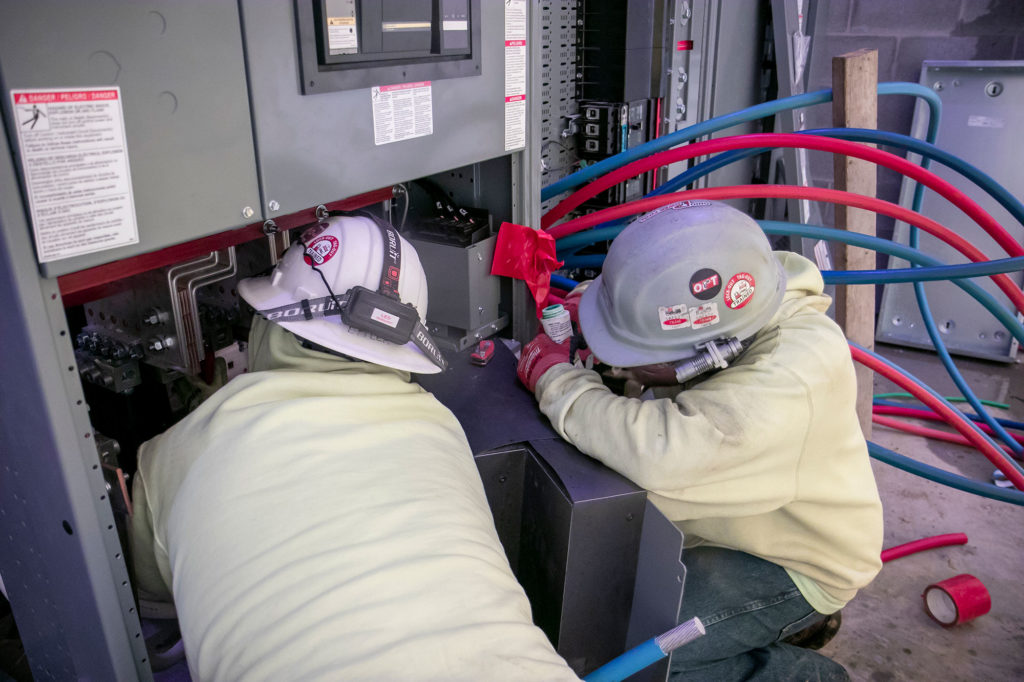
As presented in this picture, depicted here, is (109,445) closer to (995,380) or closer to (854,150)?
(854,150)

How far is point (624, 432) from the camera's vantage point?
4.18ft

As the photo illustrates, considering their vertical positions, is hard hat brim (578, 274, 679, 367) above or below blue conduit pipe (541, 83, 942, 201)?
below

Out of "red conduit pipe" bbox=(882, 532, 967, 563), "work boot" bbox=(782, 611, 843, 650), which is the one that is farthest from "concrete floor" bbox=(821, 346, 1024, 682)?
"work boot" bbox=(782, 611, 843, 650)

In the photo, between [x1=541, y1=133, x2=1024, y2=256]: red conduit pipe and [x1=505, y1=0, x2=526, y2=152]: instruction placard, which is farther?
[x1=541, y1=133, x2=1024, y2=256]: red conduit pipe

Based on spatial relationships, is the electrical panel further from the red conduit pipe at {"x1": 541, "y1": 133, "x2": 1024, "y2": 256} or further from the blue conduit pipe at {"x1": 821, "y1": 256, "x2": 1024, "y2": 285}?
the blue conduit pipe at {"x1": 821, "y1": 256, "x2": 1024, "y2": 285}

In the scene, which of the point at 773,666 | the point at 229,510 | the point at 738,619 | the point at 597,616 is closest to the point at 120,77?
the point at 229,510

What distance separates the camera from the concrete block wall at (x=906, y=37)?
3.18 metres

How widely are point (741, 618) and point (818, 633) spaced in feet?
1.25

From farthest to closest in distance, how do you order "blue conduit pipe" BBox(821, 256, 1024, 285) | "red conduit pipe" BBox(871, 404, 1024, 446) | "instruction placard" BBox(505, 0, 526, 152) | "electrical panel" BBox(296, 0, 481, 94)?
"red conduit pipe" BBox(871, 404, 1024, 446), "blue conduit pipe" BBox(821, 256, 1024, 285), "instruction placard" BBox(505, 0, 526, 152), "electrical panel" BBox(296, 0, 481, 94)

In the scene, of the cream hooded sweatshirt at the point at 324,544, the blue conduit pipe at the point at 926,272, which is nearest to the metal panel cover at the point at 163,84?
the cream hooded sweatshirt at the point at 324,544

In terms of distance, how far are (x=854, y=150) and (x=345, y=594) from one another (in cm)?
164

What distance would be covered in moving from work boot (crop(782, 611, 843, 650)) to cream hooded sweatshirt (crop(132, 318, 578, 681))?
110cm

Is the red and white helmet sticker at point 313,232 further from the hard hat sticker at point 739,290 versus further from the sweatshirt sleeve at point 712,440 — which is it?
the hard hat sticker at point 739,290

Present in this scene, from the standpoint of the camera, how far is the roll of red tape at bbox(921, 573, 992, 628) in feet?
6.41
